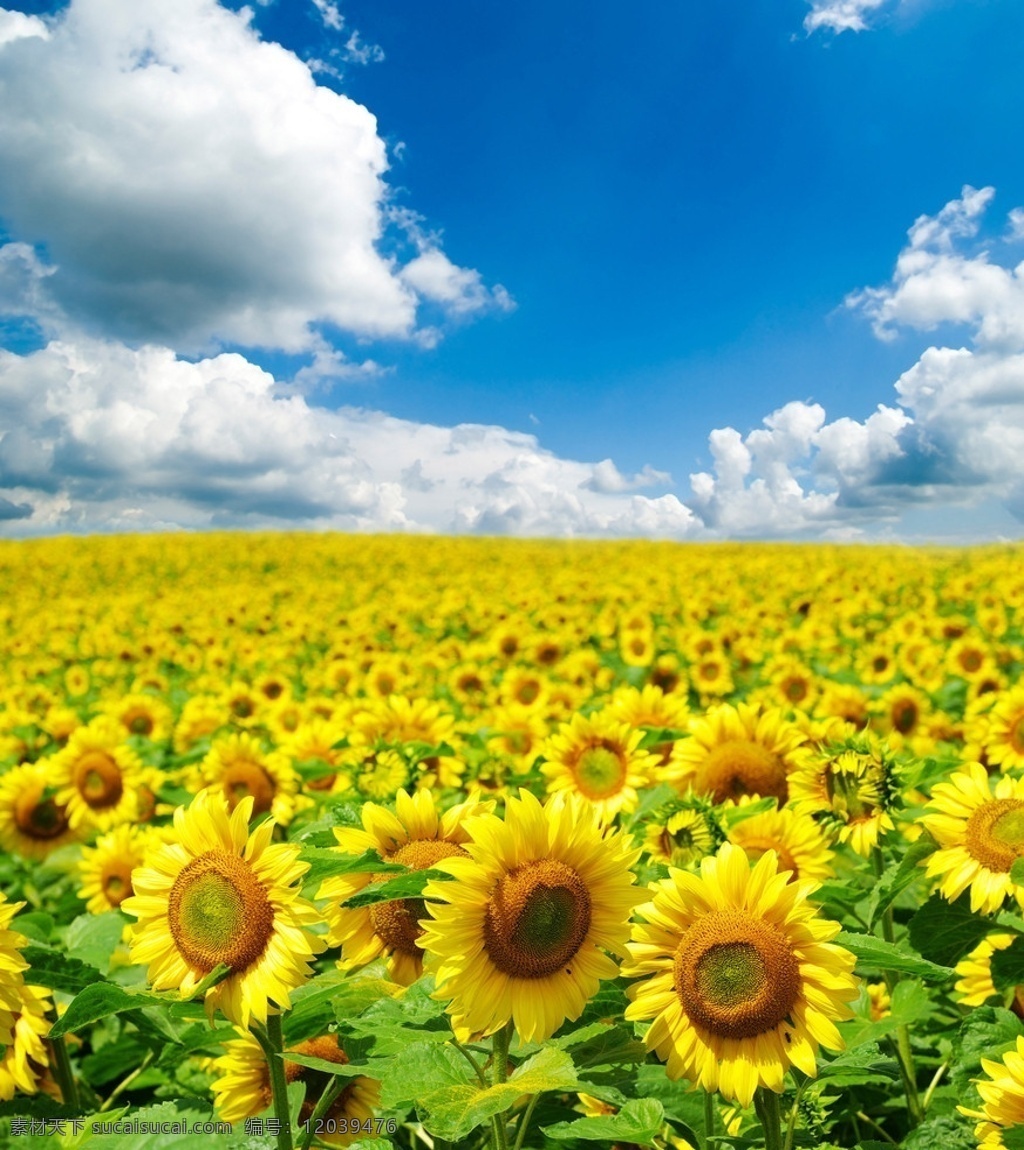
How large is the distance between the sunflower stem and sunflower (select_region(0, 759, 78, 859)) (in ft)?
12.8

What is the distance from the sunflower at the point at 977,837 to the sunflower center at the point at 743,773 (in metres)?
0.89

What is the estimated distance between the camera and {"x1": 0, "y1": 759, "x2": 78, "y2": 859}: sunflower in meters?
5.23

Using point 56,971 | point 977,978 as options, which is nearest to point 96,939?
point 56,971

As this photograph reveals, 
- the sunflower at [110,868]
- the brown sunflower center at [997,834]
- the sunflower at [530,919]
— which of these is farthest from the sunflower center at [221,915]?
the sunflower at [110,868]

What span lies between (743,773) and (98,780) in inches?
141

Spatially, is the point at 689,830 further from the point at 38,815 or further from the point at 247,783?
the point at 38,815

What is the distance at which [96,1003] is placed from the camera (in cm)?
177

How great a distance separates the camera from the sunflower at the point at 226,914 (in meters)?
1.86

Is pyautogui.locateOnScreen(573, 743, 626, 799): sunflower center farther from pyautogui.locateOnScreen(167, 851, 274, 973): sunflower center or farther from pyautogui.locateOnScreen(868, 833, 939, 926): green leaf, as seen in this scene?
pyautogui.locateOnScreen(167, 851, 274, 973): sunflower center

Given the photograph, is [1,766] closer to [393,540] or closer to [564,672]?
[564,672]

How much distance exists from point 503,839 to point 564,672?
289 inches

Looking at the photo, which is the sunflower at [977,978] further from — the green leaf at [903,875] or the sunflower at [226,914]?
Result: the sunflower at [226,914]

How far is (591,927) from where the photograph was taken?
181cm

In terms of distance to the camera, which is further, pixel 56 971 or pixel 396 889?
pixel 56 971
